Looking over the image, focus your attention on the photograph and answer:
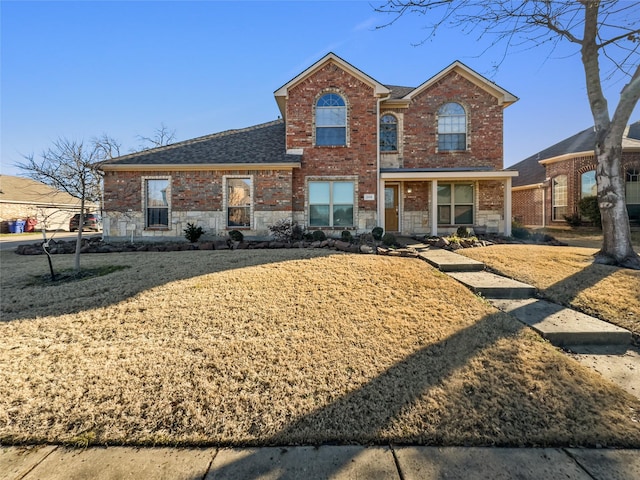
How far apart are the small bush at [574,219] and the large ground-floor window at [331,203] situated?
13588 millimetres

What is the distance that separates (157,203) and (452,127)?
12.9m

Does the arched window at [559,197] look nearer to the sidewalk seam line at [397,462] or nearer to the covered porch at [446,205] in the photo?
the covered porch at [446,205]

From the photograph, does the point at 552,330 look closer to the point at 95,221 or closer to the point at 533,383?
the point at 533,383

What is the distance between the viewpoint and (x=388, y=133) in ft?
45.2

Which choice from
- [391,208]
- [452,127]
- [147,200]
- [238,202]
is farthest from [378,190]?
[147,200]

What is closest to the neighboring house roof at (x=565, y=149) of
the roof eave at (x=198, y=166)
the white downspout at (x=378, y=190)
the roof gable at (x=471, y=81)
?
the roof gable at (x=471, y=81)

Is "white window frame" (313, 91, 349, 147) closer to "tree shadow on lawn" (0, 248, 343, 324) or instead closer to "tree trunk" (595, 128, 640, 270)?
"tree shadow on lawn" (0, 248, 343, 324)

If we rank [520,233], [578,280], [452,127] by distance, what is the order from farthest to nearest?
[452,127], [520,233], [578,280]

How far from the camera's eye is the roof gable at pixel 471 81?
13148 millimetres

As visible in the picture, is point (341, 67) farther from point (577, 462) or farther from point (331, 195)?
point (577, 462)

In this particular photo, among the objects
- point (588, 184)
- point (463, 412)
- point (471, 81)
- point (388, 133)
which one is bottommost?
point (463, 412)

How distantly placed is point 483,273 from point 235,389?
580 centimetres

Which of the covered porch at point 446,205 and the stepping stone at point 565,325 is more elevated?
the covered porch at point 446,205

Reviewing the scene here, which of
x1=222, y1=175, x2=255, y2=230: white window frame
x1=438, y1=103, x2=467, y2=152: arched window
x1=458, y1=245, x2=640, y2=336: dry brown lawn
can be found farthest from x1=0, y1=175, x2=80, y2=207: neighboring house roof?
x1=458, y1=245, x2=640, y2=336: dry brown lawn
